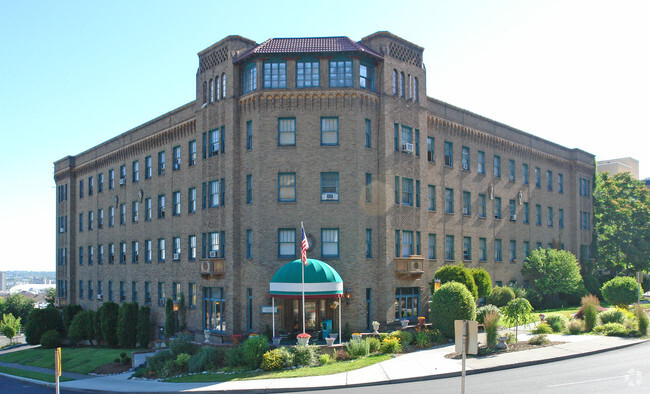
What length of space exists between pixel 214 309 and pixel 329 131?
1304 centimetres

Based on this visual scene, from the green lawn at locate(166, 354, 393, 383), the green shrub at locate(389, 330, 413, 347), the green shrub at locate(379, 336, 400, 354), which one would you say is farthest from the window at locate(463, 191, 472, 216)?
the green lawn at locate(166, 354, 393, 383)

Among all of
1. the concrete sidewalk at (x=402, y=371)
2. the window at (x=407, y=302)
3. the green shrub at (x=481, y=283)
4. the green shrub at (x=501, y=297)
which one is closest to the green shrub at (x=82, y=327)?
the concrete sidewalk at (x=402, y=371)

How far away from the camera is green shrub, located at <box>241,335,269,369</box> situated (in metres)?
25.9

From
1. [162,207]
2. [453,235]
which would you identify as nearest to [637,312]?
[453,235]

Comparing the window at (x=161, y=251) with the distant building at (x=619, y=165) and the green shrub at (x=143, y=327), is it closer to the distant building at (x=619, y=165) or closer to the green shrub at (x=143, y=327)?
the green shrub at (x=143, y=327)

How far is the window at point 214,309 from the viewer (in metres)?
34.5

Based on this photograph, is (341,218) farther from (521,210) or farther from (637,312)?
(521,210)

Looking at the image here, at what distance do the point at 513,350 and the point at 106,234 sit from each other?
3749 cm

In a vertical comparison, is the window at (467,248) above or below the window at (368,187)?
below

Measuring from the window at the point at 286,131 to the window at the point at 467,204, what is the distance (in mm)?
16112

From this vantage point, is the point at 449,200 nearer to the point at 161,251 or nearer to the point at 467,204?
the point at 467,204

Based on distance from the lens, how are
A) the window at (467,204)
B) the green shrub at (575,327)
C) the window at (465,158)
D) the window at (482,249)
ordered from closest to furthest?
the green shrub at (575,327), the window at (465,158), the window at (467,204), the window at (482,249)

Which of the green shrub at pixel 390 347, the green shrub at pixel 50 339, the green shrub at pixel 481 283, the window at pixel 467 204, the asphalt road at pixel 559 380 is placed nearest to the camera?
the asphalt road at pixel 559 380

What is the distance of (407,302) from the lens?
3475cm
